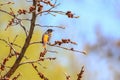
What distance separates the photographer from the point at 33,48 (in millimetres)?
17328

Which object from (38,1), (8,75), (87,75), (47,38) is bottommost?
(87,75)

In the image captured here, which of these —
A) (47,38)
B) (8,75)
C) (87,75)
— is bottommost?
(87,75)

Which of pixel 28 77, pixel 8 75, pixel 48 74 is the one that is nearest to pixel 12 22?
pixel 8 75

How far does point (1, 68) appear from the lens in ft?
11.0

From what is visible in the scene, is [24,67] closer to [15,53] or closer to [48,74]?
[48,74]

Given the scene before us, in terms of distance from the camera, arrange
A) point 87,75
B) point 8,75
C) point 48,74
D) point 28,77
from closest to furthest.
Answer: point 8,75
point 28,77
point 48,74
point 87,75

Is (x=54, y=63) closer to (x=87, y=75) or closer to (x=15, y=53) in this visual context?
(x=87, y=75)

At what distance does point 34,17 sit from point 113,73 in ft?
45.0

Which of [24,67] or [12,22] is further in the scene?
[24,67]

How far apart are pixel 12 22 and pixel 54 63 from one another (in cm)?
1545

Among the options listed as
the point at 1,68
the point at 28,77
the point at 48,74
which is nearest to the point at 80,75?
the point at 1,68

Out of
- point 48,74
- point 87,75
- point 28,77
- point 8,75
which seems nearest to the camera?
point 8,75

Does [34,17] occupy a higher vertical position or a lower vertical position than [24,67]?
higher

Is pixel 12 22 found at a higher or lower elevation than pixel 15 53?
higher
